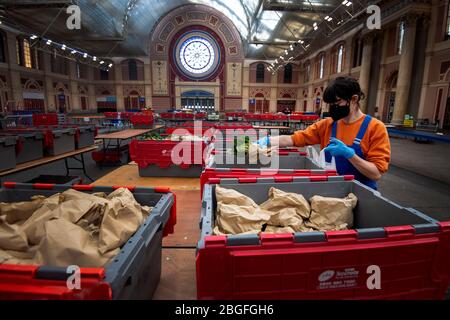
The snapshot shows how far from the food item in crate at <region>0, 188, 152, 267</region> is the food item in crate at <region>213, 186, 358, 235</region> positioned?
0.43 m

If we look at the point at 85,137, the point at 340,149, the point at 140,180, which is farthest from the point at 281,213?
the point at 85,137

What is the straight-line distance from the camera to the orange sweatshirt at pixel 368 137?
6.14 feet

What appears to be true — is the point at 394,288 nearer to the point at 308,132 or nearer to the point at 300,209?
the point at 300,209

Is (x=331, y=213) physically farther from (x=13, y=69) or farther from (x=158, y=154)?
(x=13, y=69)

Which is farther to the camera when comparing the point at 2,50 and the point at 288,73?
the point at 288,73

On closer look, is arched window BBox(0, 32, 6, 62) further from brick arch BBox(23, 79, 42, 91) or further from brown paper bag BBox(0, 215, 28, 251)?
brown paper bag BBox(0, 215, 28, 251)

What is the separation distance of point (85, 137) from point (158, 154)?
2.81 m

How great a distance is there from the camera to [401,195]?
513 centimetres

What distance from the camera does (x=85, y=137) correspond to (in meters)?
6.00

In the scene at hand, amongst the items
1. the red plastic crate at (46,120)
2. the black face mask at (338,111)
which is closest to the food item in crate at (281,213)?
the black face mask at (338,111)

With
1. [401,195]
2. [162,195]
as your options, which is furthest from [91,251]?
[401,195]

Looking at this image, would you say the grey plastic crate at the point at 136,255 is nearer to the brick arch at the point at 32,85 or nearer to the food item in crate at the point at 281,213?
the food item in crate at the point at 281,213

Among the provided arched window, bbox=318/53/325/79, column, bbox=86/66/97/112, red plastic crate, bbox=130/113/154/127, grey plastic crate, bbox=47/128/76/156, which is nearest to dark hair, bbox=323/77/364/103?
grey plastic crate, bbox=47/128/76/156

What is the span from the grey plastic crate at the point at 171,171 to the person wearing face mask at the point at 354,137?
2524 mm
